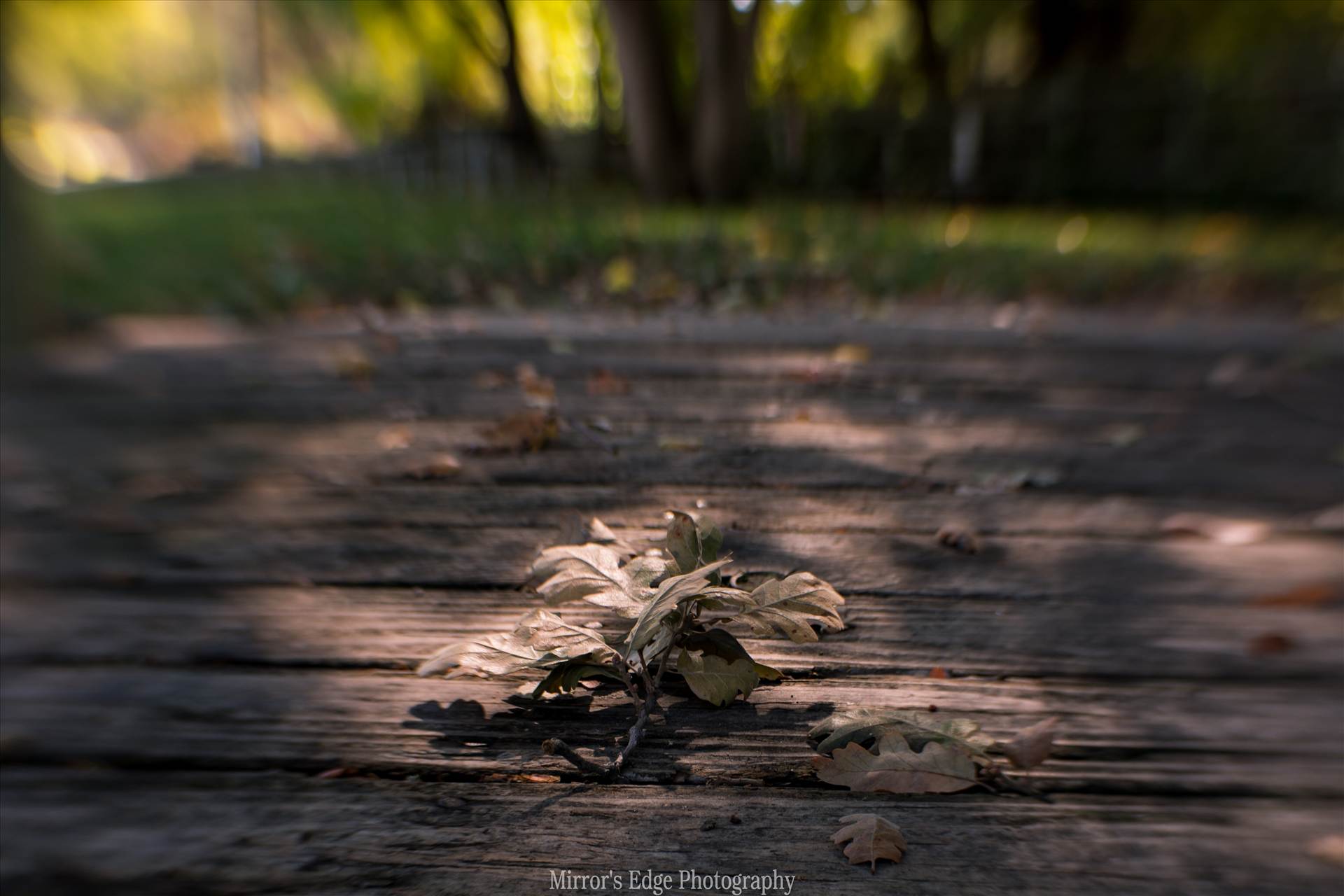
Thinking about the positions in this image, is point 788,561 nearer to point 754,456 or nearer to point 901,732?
point 901,732

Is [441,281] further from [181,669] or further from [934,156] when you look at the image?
[934,156]

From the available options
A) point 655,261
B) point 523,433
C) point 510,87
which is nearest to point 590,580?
point 523,433

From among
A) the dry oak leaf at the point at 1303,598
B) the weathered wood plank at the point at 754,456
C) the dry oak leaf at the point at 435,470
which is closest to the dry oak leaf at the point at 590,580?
the weathered wood plank at the point at 754,456

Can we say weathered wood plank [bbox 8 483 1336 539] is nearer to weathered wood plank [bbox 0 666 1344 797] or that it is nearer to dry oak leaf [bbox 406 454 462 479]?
dry oak leaf [bbox 406 454 462 479]

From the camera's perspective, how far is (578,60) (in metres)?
17.0

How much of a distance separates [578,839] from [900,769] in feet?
1.15

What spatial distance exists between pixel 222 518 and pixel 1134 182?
12.1m

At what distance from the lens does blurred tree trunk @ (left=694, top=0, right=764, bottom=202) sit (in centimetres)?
860

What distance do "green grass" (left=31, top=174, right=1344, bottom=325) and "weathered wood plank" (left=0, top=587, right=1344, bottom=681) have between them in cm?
299

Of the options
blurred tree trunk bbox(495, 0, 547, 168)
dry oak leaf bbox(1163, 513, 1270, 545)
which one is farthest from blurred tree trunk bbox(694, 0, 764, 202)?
dry oak leaf bbox(1163, 513, 1270, 545)

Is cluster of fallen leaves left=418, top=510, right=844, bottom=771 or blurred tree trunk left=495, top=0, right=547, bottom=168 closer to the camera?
cluster of fallen leaves left=418, top=510, right=844, bottom=771

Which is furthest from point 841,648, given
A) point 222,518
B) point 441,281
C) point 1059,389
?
point 441,281

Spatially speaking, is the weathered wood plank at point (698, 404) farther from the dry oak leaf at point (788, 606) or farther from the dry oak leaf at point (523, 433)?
the dry oak leaf at point (788, 606)

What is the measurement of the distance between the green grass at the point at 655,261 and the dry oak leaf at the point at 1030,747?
3.28 m
